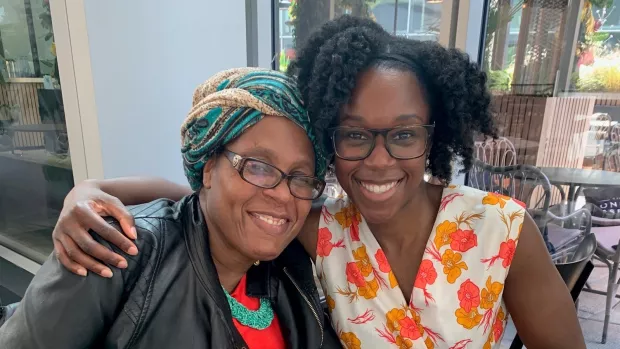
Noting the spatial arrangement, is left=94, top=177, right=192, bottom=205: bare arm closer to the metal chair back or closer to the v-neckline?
the v-neckline

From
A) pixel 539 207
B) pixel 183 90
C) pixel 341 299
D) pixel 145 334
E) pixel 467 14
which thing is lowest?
pixel 539 207

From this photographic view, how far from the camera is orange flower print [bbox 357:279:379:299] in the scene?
121 centimetres

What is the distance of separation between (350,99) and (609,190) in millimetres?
2384

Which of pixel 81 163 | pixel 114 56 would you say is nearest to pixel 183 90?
pixel 114 56

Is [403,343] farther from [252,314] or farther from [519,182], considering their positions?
[519,182]

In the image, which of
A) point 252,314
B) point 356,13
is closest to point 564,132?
point 356,13

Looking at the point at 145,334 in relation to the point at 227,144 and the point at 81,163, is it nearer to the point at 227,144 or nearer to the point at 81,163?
Answer: the point at 227,144

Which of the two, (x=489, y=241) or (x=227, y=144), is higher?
(x=227, y=144)

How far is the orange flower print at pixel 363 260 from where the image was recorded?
1.23m

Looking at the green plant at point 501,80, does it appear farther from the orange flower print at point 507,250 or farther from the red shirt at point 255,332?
the red shirt at point 255,332

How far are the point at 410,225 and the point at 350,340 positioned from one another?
0.36 m

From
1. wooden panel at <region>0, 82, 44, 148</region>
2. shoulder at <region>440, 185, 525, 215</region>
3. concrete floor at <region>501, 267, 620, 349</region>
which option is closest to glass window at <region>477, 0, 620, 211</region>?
concrete floor at <region>501, 267, 620, 349</region>

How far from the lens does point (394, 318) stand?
117cm

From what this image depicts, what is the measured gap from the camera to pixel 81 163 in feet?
7.45
